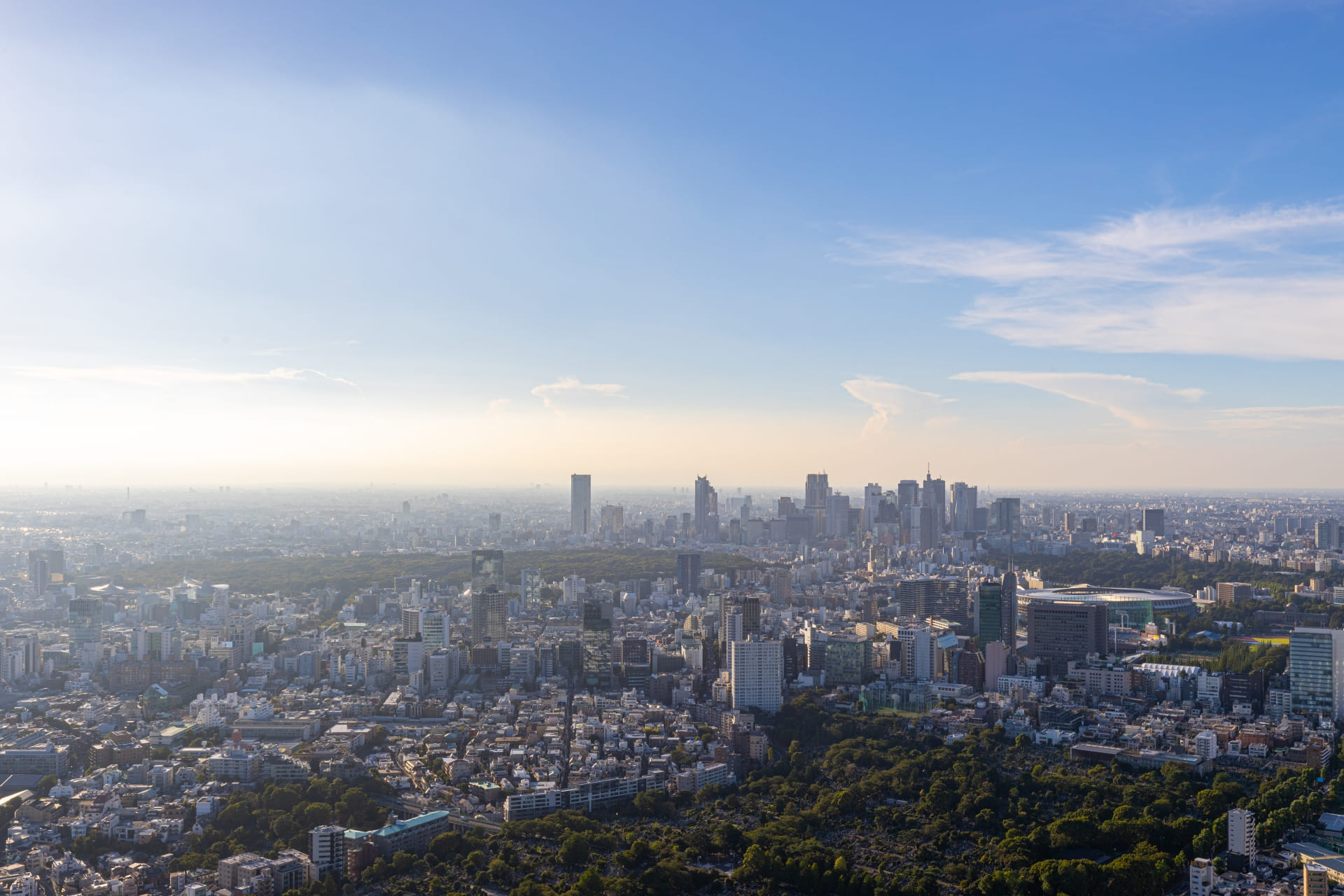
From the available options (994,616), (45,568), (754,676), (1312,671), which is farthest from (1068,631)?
(45,568)

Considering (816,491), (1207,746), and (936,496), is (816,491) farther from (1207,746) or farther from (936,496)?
(1207,746)

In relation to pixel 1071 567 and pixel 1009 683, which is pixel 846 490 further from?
pixel 1009 683

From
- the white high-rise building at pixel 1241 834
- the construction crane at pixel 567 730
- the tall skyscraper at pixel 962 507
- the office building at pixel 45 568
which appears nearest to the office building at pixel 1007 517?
the tall skyscraper at pixel 962 507

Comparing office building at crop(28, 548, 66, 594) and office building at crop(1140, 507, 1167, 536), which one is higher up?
office building at crop(1140, 507, 1167, 536)

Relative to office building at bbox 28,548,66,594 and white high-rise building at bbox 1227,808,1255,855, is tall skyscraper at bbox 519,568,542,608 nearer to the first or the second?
office building at bbox 28,548,66,594

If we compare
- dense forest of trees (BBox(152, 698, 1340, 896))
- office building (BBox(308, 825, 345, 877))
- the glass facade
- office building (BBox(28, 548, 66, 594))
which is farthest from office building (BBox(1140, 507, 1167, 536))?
office building (BBox(308, 825, 345, 877))

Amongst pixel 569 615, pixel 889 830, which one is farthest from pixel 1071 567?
pixel 889 830
